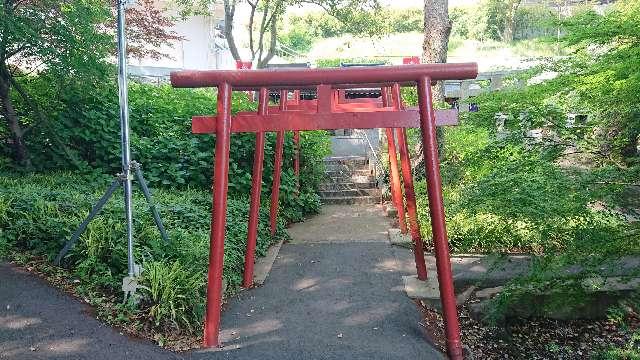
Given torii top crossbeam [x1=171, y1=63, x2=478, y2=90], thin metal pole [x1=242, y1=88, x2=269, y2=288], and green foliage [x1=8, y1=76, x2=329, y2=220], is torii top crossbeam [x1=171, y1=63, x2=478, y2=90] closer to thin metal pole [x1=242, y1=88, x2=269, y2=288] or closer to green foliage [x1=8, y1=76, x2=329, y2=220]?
thin metal pole [x1=242, y1=88, x2=269, y2=288]

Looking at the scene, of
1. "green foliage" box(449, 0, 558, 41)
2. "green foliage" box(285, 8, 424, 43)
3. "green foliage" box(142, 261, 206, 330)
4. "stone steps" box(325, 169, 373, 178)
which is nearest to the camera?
"green foliage" box(142, 261, 206, 330)

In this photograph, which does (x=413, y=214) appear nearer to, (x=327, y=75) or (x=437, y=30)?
(x=327, y=75)

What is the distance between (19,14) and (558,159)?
23.7ft

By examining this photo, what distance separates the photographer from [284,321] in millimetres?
4824

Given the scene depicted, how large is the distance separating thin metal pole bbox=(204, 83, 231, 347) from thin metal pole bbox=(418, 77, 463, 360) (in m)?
1.40

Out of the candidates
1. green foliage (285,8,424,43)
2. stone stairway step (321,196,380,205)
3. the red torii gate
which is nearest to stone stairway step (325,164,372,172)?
stone stairway step (321,196,380,205)

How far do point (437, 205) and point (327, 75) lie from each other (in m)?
1.22

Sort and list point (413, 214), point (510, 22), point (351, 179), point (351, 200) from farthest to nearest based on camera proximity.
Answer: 1. point (510, 22)
2. point (351, 179)
3. point (351, 200)
4. point (413, 214)

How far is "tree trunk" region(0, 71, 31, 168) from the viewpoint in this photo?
26.3ft

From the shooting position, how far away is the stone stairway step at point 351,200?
1140 cm

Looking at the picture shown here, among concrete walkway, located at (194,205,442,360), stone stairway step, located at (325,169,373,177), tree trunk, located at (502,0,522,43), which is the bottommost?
concrete walkway, located at (194,205,442,360)

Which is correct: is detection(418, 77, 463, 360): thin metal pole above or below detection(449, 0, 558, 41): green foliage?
below

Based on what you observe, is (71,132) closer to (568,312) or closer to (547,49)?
(568,312)

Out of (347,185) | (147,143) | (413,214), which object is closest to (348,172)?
(347,185)
